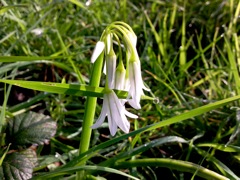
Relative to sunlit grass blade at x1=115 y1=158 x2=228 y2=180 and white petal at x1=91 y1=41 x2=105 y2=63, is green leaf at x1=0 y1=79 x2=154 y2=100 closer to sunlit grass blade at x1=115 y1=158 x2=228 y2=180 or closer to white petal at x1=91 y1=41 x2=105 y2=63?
white petal at x1=91 y1=41 x2=105 y2=63

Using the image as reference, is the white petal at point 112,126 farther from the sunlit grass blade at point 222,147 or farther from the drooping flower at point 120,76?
the sunlit grass blade at point 222,147

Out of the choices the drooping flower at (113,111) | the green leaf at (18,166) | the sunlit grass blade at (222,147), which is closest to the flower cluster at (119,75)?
the drooping flower at (113,111)

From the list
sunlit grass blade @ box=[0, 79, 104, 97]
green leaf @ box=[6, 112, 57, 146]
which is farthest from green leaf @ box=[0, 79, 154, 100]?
green leaf @ box=[6, 112, 57, 146]

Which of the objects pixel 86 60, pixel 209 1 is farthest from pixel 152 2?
pixel 86 60

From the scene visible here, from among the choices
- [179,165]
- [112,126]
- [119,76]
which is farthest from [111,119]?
[179,165]

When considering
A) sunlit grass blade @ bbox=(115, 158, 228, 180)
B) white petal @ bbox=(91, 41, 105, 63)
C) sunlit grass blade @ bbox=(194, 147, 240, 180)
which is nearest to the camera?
white petal @ bbox=(91, 41, 105, 63)

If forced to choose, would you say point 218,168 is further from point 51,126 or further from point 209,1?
point 209,1
